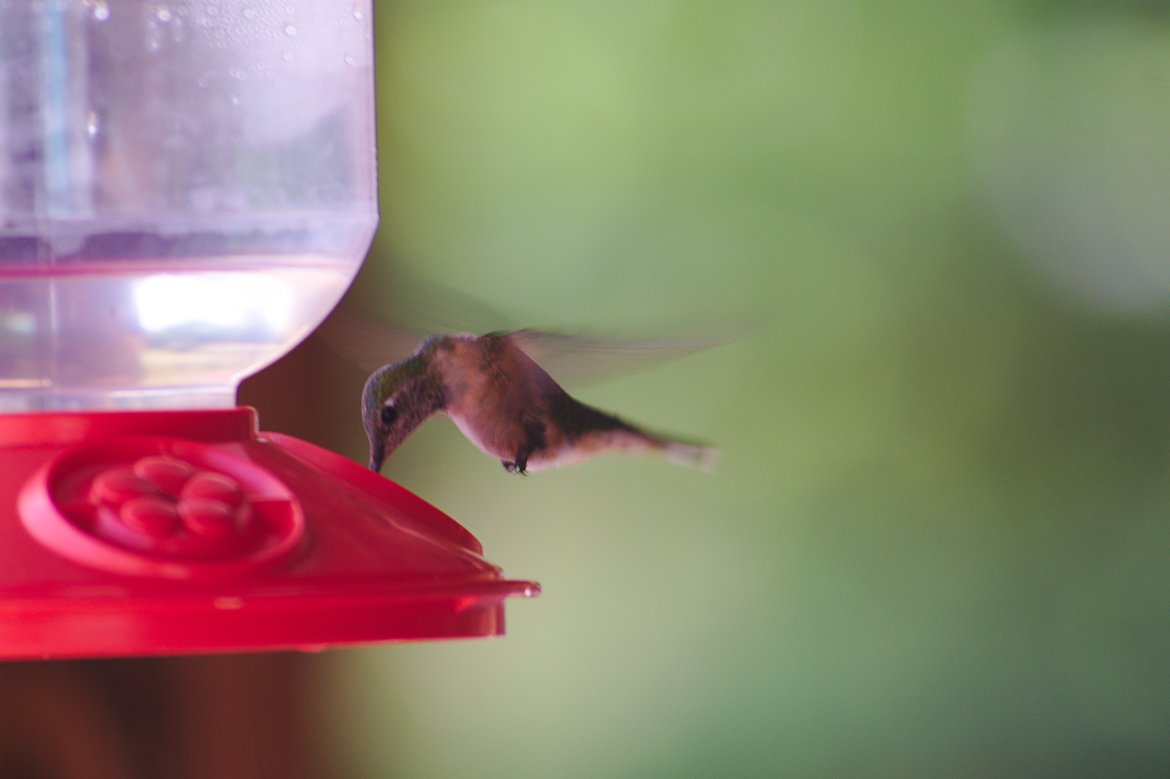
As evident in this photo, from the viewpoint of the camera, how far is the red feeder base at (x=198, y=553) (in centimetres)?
88

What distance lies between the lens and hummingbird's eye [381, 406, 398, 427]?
1.48 metres

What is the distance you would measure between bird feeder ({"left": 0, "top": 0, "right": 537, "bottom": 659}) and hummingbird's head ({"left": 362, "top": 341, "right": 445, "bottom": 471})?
10 cm

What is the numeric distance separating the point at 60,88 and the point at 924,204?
2470 mm

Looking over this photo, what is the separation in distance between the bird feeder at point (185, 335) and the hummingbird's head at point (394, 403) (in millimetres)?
103

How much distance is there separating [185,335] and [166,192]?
147mm

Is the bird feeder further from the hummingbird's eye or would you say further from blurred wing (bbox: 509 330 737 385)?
blurred wing (bbox: 509 330 737 385)

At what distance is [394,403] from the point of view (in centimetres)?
150

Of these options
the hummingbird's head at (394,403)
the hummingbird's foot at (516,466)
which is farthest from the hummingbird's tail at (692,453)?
the hummingbird's head at (394,403)

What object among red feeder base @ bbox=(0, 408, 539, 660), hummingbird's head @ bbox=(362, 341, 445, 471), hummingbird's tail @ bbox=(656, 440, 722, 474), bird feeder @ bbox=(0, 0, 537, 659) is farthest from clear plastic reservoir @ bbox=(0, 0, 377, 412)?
hummingbird's tail @ bbox=(656, 440, 722, 474)

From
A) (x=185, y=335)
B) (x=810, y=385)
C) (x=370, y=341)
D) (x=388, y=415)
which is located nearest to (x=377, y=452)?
(x=388, y=415)

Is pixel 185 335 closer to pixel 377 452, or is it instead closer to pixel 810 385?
pixel 377 452

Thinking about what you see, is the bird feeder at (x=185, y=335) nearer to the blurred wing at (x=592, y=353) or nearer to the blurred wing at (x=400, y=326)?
the blurred wing at (x=400, y=326)

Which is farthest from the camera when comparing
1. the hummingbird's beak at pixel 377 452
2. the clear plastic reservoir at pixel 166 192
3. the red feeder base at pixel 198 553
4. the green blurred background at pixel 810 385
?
the green blurred background at pixel 810 385

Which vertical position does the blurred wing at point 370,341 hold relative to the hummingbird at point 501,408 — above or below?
above
